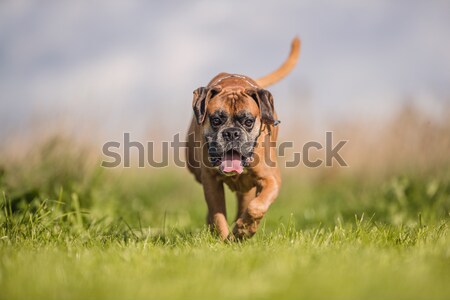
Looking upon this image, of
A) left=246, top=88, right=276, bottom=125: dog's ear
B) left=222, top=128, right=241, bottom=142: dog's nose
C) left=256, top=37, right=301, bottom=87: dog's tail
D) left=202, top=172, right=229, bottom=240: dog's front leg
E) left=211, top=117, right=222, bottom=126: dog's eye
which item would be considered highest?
left=256, top=37, right=301, bottom=87: dog's tail

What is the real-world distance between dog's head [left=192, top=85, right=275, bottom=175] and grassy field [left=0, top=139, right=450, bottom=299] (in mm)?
646

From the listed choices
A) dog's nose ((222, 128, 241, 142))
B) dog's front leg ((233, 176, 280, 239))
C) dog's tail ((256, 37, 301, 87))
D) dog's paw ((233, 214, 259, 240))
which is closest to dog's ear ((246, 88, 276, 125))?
dog's nose ((222, 128, 241, 142))

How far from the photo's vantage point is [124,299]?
2889mm

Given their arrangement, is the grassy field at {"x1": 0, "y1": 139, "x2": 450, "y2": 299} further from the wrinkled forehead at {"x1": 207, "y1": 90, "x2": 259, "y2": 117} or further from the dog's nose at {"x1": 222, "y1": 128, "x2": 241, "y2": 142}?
the wrinkled forehead at {"x1": 207, "y1": 90, "x2": 259, "y2": 117}

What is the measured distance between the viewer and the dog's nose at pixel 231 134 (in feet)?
16.2

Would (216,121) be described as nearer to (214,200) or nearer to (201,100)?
(201,100)

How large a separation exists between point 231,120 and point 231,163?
0.38 metres

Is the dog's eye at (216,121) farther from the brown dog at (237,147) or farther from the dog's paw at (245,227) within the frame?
the dog's paw at (245,227)

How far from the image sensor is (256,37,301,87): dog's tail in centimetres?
656

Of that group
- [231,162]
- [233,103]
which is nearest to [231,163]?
[231,162]

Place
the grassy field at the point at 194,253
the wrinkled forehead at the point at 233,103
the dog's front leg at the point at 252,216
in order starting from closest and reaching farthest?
1. the grassy field at the point at 194,253
2. the dog's front leg at the point at 252,216
3. the wrinkled forehead at the point at 233,103

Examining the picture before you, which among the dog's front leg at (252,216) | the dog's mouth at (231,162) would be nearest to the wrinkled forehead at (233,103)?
the dog's mouth at (231,162)

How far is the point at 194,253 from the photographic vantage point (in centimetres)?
388

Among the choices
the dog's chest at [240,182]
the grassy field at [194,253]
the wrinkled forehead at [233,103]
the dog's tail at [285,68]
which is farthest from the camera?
the dog's tail at [285,68]
